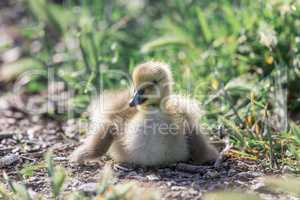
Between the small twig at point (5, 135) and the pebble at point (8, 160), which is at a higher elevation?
the small twig at point (5, 135)

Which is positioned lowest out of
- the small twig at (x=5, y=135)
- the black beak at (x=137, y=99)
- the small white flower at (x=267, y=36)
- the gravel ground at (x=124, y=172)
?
the gravel ground at (x=124, y=172)

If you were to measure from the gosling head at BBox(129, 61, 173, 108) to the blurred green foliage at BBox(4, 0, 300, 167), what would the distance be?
439 millimetres

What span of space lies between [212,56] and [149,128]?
4.45ft

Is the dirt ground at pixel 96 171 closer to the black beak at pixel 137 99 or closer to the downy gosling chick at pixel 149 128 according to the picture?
the downy gosling chick at pixel 149 128

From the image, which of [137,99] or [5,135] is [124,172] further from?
[5,135]

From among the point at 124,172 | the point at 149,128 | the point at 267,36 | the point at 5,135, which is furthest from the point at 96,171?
the point at 267,36

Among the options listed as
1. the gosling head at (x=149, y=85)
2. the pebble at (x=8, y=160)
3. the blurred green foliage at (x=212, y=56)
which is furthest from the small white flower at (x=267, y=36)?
the pebble at (x=8, y=160)

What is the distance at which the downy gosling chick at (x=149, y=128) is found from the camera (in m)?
3.59

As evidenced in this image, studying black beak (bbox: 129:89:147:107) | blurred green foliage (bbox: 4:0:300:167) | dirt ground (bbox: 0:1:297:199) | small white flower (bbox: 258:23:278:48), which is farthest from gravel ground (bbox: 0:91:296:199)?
small white flower (bbox: 258:23:278:48)

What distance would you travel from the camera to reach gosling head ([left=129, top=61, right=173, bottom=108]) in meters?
3.65

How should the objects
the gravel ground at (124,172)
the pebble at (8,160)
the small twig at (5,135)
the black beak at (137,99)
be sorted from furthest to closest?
the small twig at (5,135), the pebble at (8,160), the black beak at (137,99), the gravel ground at (124,172)

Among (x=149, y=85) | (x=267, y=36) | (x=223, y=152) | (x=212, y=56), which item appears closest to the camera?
(x=149, y=85)

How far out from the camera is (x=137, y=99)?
361 cm

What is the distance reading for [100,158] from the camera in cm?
381
